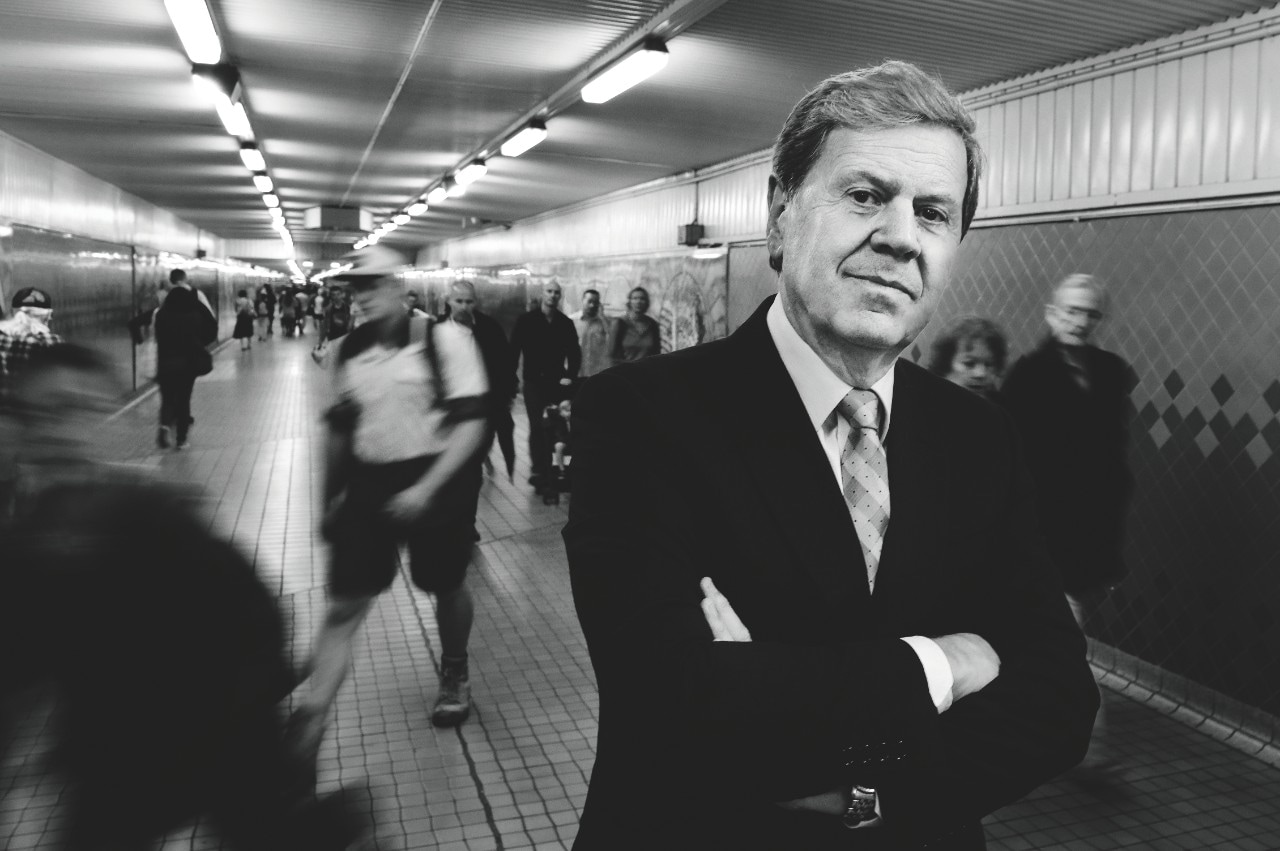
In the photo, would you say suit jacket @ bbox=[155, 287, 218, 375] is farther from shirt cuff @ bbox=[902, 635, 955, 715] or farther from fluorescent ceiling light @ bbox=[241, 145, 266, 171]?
shirt cuff @ bbox=[902, 635, 955, 715]

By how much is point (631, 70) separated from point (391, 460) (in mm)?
3658

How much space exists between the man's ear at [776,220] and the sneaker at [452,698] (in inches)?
138

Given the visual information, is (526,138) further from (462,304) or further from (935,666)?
(935,666)

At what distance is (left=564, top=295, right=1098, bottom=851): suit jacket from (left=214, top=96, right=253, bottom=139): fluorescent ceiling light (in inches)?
312

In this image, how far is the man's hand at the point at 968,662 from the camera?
1.35 meters

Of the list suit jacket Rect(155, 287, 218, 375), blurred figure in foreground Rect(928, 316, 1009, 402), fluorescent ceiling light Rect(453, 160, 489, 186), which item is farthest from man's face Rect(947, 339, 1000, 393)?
suit jacket Rect(155, 287, 218, 375)

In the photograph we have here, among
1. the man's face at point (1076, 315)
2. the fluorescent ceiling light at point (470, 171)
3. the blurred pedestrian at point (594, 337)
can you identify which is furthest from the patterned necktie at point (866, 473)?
the fluorescent ceiling light at point (470, 171)

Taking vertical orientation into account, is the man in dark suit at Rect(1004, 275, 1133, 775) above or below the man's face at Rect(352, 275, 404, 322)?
below

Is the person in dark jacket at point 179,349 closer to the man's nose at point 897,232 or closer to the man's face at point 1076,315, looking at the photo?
the man's face at point 1076,315

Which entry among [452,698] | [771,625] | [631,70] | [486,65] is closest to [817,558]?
[771,625]

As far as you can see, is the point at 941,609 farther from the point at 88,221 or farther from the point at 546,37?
the point at 88,221

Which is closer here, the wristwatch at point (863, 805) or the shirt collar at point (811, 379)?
the wristwatch at point (863, 805)

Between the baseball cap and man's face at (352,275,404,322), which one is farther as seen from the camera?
the baseball cap

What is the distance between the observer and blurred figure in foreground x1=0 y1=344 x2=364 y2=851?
1.55 meters
